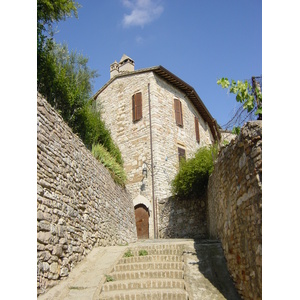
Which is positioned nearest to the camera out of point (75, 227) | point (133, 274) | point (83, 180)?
→ point (133, 274)

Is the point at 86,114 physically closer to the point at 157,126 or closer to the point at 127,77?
the point at 157,126

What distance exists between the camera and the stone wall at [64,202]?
548 centimetres

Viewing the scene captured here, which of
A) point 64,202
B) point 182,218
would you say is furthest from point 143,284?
point 182,218

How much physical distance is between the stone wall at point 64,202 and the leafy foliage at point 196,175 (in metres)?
5.33

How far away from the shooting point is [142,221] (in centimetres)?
1619

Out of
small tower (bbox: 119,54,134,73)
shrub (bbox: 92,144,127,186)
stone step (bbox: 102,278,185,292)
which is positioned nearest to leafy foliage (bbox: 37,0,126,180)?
shrub (bbox: 92,144,127,186)

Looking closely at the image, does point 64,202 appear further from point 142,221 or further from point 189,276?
point 142,221

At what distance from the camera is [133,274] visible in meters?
6.11

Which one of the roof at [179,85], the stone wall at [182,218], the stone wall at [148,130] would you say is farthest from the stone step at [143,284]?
the roof at [179,85]

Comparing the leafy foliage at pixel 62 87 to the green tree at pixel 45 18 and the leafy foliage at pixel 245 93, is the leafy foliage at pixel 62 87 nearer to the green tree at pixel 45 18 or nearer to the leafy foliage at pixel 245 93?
the green tree at pixel 45 18

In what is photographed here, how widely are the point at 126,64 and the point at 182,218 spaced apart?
1109 centimetres

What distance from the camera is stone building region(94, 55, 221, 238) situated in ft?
53.6
